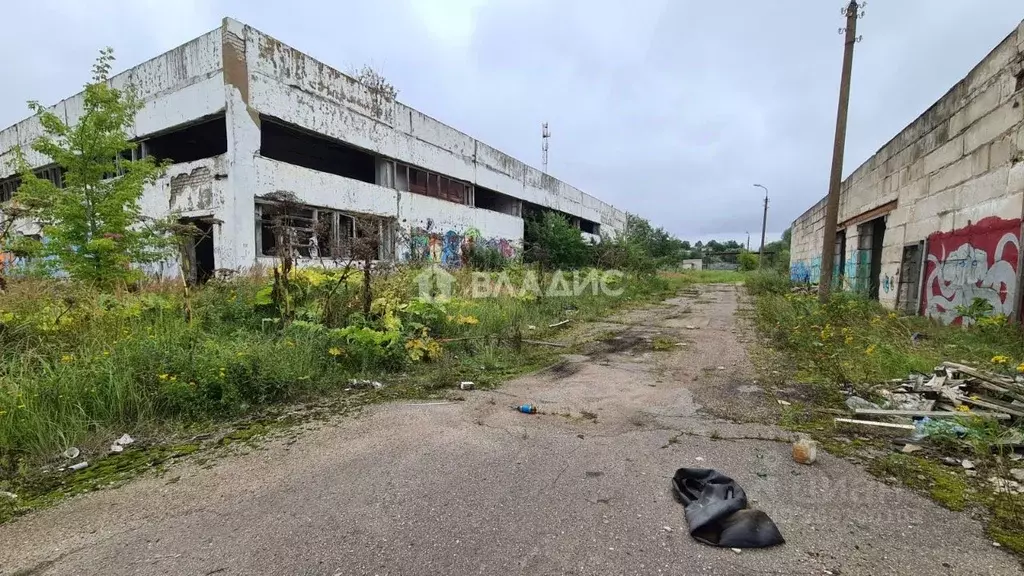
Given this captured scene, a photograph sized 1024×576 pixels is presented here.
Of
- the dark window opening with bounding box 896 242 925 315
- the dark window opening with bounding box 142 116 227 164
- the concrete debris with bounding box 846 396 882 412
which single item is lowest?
the concrete debris with bounding box 846 396 882 412

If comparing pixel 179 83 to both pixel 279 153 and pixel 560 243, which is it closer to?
pixel 279 153

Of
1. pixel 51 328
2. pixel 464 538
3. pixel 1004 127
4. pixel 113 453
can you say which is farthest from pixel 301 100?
pixel 1004 127

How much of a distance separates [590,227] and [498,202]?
12.5m

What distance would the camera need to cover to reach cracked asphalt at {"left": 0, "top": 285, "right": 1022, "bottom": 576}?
1769 millimetres

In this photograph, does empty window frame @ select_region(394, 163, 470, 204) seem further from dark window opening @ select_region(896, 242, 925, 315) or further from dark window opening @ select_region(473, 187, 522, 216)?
A: dark window opening @ select_region(896, 242, 925, 315)

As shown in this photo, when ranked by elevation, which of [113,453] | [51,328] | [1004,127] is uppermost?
[1004,127]

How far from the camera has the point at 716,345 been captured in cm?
651

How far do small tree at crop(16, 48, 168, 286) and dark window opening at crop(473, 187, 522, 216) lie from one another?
575 inches

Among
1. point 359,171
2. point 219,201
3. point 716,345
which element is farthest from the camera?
point 359,171

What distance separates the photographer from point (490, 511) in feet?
6.98

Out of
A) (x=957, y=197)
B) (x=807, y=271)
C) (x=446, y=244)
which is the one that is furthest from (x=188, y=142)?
(x=807, y=271)

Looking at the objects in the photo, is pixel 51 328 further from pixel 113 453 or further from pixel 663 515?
pixel 663 515

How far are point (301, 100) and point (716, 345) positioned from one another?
463 inches

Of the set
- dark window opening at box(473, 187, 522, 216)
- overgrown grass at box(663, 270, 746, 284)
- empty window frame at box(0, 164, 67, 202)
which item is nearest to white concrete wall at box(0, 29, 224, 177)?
empty window frame at box(0, 164, 67, 202)
